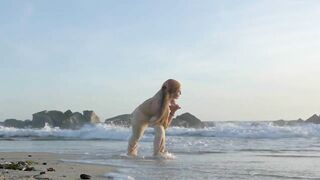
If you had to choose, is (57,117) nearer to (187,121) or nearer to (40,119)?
(40,119)

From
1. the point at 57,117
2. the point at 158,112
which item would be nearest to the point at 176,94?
the point at 158,112

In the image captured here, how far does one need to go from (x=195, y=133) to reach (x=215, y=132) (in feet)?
5.33

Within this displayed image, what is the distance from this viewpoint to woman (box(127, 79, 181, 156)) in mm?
10031

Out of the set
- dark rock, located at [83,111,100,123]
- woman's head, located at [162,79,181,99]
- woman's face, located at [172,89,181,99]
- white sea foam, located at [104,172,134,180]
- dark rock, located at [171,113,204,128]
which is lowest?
white sea foam, located at [104,172,134,180]

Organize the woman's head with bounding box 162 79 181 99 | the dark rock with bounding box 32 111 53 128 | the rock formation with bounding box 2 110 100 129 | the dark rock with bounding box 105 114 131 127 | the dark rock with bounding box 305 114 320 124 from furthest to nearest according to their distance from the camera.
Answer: the dark rock with bounding box 32 111 53 128 → the rock formation with bounding box 2 110 100 129 → the dark rock with bounding box 305 114 320 124 → the dark rock with bounding box 105 114 131 127 → the woman's head with bounding box 162 79 181 99

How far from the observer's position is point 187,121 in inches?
1441

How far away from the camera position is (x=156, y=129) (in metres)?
10.2

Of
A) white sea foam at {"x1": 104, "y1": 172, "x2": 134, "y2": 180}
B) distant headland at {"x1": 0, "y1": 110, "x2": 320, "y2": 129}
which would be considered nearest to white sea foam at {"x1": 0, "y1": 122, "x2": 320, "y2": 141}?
distant headland at {"x1": 0, "y1": 110, "x2": 320, "y2": 129}

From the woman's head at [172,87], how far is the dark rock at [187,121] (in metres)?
25.4

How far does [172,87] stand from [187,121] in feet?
87.7

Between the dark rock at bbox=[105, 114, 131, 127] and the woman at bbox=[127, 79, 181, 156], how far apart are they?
873 inches

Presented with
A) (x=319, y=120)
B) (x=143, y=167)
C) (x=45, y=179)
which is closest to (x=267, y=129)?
(x=319, y=120)

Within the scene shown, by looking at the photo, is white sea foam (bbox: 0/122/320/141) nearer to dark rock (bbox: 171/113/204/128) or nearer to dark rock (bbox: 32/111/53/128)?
dark rock (bbox: 171/113/204/128)

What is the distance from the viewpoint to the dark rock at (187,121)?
3569cm
